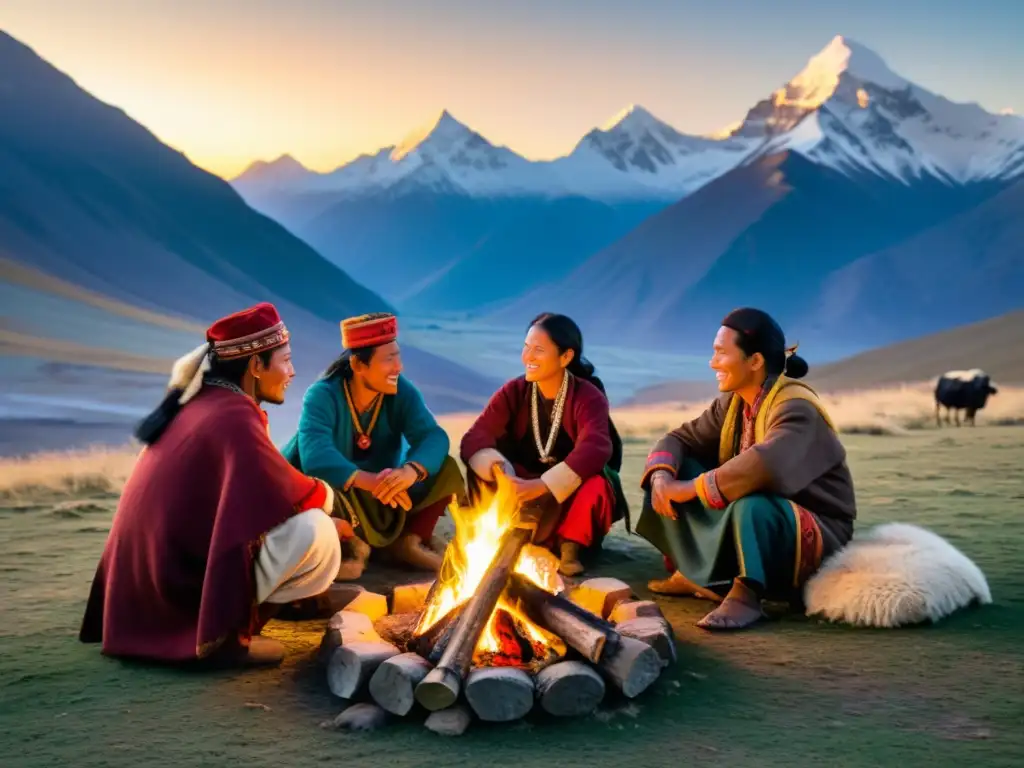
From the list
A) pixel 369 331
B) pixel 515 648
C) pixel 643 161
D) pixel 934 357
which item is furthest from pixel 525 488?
pixel 643 161

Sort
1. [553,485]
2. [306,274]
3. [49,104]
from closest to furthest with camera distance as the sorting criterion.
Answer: [553,485], [49,104], [306,274]

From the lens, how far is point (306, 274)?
41.0m

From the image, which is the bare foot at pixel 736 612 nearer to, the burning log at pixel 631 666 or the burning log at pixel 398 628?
the burning log at pixel 631 666

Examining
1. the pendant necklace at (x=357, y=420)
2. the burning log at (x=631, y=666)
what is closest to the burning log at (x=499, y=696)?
the burning log at (x=631, y=666)

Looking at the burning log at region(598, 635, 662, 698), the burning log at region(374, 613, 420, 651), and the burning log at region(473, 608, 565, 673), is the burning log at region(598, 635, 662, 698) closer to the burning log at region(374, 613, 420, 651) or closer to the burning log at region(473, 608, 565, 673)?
the burning log at region(473, 608, 565, 673)

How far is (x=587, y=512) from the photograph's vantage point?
4719 millimetres

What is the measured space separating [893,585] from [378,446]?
227cm

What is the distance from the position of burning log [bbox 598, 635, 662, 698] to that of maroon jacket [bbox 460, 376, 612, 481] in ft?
5.08

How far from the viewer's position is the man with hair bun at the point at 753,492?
393 cm

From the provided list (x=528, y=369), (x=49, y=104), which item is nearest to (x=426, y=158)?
(x=49, y=104)

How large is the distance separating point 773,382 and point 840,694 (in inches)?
55.5

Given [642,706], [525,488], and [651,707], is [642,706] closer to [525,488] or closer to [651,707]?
[651,707]

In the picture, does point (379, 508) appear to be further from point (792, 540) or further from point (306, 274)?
point (306, 274)

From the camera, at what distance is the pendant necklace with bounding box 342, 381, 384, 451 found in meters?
4.79
